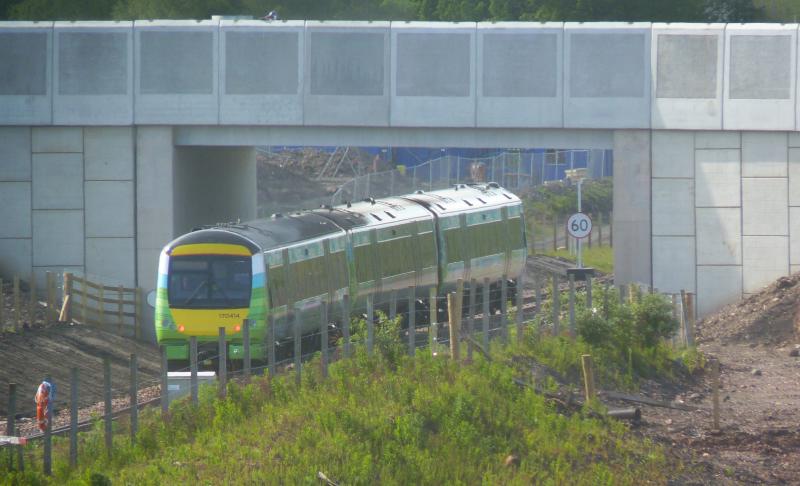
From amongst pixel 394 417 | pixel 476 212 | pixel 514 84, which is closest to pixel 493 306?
pixel 476 212

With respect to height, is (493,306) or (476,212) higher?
(476,212)

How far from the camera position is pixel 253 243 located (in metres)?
24.2

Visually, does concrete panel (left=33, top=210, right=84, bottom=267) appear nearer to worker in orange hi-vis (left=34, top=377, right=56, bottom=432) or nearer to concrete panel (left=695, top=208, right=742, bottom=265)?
concrete panel (left=695, top=208, right=742, bottom=265)

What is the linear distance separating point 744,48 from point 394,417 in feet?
57.0

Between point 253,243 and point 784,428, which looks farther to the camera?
point 253,243

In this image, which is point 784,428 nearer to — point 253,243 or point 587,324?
point 587,324

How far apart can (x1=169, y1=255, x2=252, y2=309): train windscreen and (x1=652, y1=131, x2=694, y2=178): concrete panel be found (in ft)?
34.0

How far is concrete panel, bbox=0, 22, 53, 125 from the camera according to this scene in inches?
1207

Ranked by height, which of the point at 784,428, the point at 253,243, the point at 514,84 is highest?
the point at 514,84

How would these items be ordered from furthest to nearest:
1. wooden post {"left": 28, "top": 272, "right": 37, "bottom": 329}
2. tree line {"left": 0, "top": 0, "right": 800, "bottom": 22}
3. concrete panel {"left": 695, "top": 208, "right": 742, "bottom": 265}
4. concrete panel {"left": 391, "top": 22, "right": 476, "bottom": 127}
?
tree line {"left": 0, "top": 0, "right": 800, "bottom": 22} < concrete panel {"left": 391, "top": 22, "right": 476, "bottom": 127} < concrete panel {"left": 695, "top": 208, "right": 742, "bottom": 265} < wooden post {"left": 28, "top": 272, "right": 37, "bottom": 329}

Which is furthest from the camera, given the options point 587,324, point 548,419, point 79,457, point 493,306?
point 493,306

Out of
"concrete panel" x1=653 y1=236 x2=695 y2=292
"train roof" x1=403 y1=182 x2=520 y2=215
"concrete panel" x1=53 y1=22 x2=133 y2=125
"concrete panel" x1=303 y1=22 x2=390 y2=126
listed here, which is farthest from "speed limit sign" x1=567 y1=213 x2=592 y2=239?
"concrete panel" x1=53 y1=22 x2=133 y2=125

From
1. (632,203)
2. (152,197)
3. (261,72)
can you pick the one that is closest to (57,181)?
(152,197)

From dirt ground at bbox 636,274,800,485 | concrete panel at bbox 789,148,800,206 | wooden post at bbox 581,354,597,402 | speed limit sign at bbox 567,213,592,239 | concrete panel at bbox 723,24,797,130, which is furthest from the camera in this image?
speed limit sign at bbox 567,213,592,239
